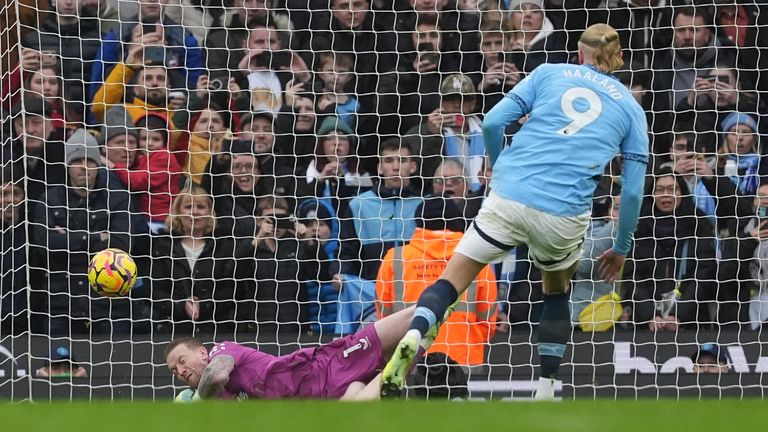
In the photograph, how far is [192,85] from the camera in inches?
415

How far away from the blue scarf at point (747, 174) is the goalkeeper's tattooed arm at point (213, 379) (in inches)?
169

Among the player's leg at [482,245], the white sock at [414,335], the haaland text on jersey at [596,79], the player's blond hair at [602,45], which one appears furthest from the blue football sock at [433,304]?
the player's blond hair at [602,45]

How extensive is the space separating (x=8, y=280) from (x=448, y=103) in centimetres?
345

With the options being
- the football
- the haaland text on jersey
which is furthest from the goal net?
the haaland text on jersey

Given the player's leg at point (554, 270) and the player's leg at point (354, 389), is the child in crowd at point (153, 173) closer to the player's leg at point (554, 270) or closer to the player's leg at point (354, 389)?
the player's leg at point (354, 389)

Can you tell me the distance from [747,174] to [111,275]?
466 cm

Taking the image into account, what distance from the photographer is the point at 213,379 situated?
7730 millimetres

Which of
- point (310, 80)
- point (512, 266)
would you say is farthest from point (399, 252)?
point (310, 80)

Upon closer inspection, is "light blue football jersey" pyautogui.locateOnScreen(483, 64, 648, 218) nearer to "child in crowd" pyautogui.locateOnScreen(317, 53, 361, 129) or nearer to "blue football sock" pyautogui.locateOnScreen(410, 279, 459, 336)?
"blue football sock" pyautogui.locateOnScreen(410, 279, 459, 336)

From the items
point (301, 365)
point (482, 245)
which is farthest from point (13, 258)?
point (482, 245)

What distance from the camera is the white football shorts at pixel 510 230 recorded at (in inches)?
260

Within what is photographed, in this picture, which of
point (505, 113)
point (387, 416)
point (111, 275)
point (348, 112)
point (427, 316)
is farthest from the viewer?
point (348, 112)

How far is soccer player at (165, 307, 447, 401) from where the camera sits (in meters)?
7.90

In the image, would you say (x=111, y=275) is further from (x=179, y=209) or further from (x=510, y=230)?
(x=510, y=230)
